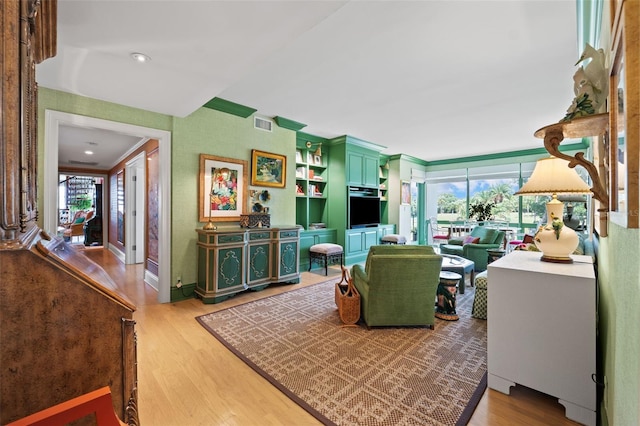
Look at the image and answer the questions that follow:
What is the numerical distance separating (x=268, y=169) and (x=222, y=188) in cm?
84

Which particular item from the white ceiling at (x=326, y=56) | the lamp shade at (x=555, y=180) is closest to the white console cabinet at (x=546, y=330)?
the lamp shade at (x=555, y=180)

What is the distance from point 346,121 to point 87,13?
356 cm

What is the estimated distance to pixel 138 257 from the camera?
5.85 metres

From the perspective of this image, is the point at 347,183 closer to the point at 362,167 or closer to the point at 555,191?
the point at 362,167

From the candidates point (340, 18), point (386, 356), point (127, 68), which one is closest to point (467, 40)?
point (340, 18)

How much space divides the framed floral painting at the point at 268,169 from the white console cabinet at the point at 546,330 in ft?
11.1

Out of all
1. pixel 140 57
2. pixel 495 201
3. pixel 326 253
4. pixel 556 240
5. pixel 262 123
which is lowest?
pixel 326 253

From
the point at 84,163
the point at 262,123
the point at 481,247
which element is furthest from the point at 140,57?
the point at 84,163

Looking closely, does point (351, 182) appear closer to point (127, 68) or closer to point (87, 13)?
point (127, 68)

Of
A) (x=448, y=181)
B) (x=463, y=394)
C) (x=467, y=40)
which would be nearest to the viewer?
(x=463, y=394)

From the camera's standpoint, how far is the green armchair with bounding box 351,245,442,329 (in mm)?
2523

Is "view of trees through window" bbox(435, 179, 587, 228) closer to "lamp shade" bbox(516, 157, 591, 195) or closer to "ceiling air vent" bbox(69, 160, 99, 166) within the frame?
"lamp shade" bbox(516, 157, 591, 195)

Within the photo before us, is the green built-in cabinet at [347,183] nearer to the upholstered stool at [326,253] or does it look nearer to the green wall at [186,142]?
the upholstered stool at [326,253]

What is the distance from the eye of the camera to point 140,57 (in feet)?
7.15
